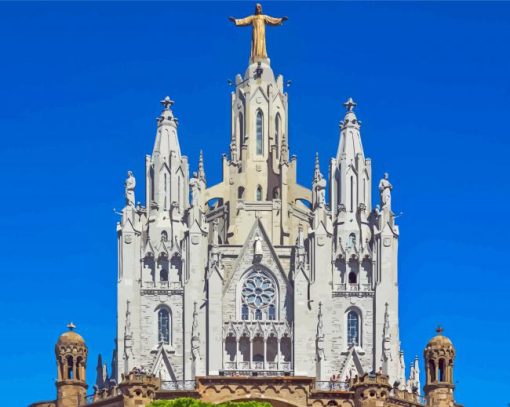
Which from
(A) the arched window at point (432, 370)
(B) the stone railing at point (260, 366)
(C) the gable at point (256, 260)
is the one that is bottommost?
(A) the arched window at point (432, 370)

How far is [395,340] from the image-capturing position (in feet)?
598

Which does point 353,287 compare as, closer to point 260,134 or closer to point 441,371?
point 260,134

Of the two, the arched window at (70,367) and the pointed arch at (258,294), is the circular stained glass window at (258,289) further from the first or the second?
the arched window at (70,367)

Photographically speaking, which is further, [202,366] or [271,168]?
[271,168]

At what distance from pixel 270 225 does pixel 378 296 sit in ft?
39.5

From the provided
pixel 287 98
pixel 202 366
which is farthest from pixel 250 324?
pixel 287 98

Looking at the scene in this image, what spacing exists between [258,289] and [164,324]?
7511mm

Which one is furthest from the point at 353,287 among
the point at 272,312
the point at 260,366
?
the point at 260,366

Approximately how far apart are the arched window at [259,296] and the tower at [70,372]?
29151 mm

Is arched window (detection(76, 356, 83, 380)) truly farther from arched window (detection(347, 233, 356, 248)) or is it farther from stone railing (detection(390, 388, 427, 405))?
arched window (detection(347, 233, 356, 248))

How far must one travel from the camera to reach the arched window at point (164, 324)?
18362 cm

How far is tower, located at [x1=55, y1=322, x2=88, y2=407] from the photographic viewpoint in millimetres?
156250

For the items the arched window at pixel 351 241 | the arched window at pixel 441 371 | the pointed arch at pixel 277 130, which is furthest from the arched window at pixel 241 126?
the arched window at pixel 441 371

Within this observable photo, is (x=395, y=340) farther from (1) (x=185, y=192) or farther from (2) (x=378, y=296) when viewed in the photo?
(1) (x=185, y=192)
